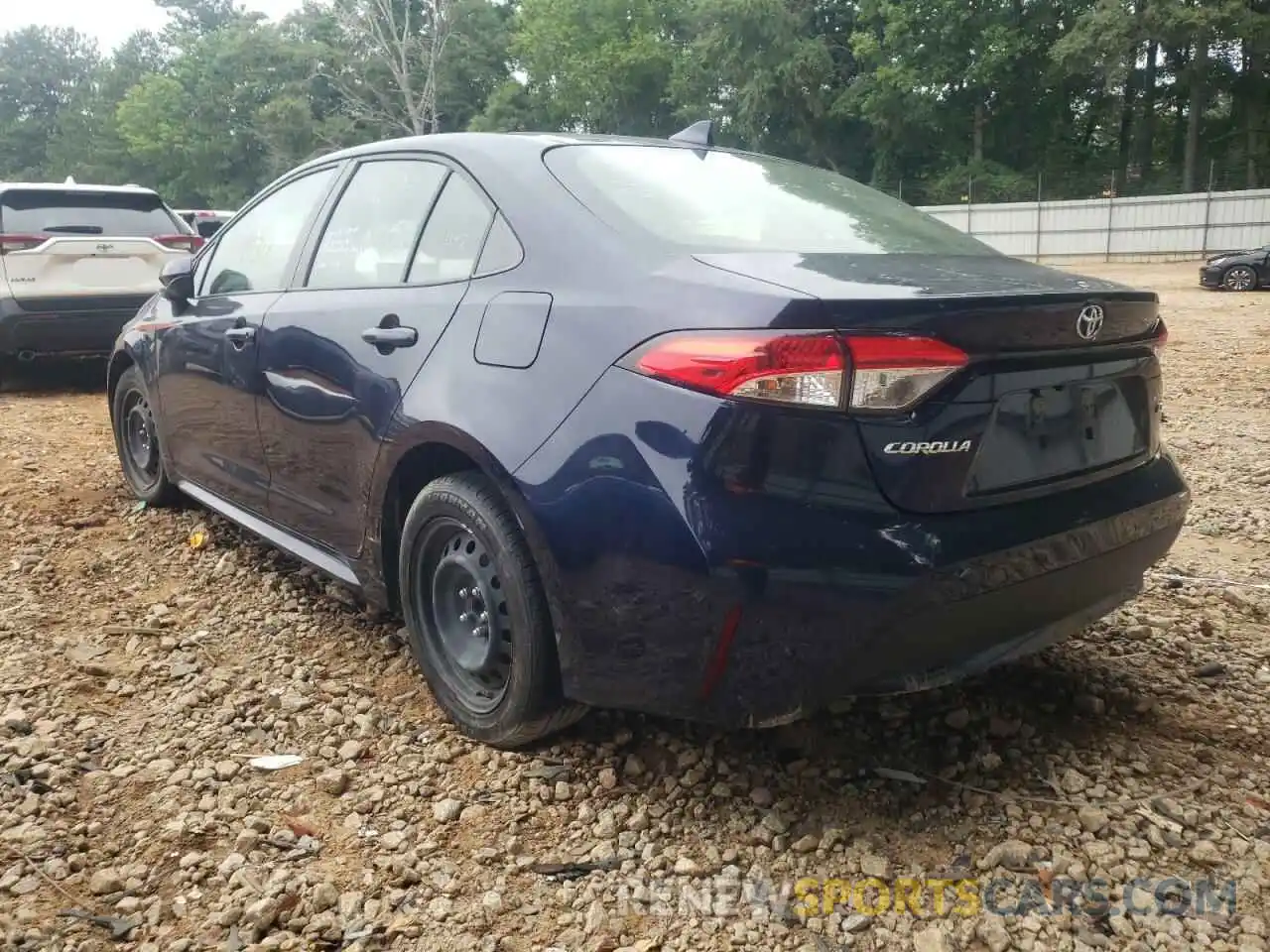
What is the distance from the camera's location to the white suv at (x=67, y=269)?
7.20 meters

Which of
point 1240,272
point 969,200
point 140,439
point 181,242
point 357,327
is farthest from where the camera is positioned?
point 969,200

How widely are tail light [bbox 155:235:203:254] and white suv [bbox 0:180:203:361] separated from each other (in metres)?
0.02

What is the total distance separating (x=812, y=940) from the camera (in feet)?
6.23

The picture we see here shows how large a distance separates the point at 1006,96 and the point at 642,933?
39.6m

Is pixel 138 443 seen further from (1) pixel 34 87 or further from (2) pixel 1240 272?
(1) pixel 34 87

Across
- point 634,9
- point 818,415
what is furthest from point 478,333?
point 634,9

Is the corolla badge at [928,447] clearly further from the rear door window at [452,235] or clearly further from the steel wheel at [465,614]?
the rear door window at [452,235]

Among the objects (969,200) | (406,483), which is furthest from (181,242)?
(969,200)

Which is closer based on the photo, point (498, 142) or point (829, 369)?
point (829, 369)

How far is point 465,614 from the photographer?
2576 mm

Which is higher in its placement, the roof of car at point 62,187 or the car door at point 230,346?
the roof of car at point 62,187

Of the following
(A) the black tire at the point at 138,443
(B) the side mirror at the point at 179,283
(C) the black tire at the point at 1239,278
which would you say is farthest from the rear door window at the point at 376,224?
(C) the black tire at the point at 1239,278

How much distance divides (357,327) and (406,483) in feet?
1.54

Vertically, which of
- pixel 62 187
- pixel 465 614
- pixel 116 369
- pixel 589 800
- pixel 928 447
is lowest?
pixel 589 800
